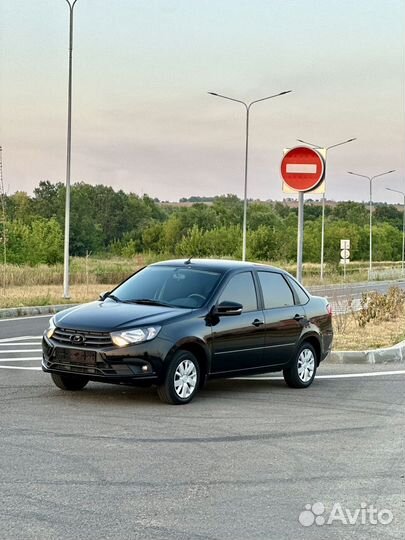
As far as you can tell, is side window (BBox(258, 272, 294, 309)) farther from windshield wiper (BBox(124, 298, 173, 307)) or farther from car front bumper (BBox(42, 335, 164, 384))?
car front bumper (BBox(42, 335, 164, 384))

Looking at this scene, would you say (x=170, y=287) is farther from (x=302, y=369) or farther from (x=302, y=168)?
(x=302, y=168)

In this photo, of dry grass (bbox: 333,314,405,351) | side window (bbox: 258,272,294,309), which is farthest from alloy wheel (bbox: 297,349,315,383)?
dry grass (bbox: 333,314,405,351)

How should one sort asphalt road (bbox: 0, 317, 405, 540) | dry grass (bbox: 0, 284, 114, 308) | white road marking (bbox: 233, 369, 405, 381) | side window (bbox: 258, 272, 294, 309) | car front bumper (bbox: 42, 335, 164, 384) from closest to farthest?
asphalt road (bbox: 0, 317, 405, 540), car front bumper (bbox: 42, 335, 164, 384), side window (bbox: 258, 272, 294, 309), white road marking (bbox: 233, 369, 405, 381), dry grass (bbox: 0, 284, 114, 308)

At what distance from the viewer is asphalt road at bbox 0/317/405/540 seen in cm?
580

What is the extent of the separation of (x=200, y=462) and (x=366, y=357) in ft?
25.2

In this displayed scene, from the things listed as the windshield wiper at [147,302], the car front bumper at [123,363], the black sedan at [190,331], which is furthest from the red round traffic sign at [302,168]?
the car front bumper at [123,363]

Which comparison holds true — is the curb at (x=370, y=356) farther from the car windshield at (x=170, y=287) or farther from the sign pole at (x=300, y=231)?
the car windshield at (x=170, y=287)

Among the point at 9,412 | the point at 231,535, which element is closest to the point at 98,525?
the point at 231,535

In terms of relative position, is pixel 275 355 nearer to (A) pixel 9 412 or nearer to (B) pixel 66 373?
(B) pixel 66 373

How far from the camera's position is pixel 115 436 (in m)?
8.50

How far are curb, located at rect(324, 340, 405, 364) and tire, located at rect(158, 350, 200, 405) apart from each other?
4.75 metres

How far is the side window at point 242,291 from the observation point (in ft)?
37.2

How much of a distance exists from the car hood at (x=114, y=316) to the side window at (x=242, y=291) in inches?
29.2

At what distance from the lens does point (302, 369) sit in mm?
12062
